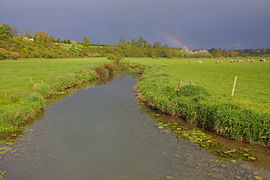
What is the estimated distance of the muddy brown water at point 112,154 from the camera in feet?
26.8

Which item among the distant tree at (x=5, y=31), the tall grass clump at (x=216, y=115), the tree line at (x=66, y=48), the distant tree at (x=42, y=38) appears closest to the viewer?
the tall grass clump at (x=216, y=115)

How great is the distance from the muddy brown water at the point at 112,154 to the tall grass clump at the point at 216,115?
58 cm

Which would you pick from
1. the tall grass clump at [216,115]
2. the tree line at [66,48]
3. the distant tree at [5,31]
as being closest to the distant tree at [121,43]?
the tree line at [66,48]

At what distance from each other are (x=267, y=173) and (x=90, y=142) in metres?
8.23

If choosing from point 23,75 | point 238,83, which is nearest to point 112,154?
point 238,83

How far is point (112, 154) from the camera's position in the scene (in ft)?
32.0

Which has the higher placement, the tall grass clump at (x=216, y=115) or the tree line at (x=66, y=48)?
the tree line at (x=66, y=48)

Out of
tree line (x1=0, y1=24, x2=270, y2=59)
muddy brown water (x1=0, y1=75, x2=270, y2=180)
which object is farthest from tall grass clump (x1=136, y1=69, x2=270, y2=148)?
tree line (x1=0, y1=24, x2=270, y2=59)

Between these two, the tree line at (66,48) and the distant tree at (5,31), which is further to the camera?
the distant tree at (5,31)

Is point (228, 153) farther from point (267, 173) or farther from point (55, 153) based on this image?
point (55, 153)

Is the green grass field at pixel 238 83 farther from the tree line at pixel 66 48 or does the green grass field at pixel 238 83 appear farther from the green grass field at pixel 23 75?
the tree line at pixel 66 48

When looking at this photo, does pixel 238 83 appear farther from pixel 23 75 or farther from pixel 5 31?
pixel 5 31

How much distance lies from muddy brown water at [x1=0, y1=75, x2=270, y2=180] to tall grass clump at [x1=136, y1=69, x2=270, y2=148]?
0.58 m

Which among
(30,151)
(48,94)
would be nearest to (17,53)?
(48,94)
